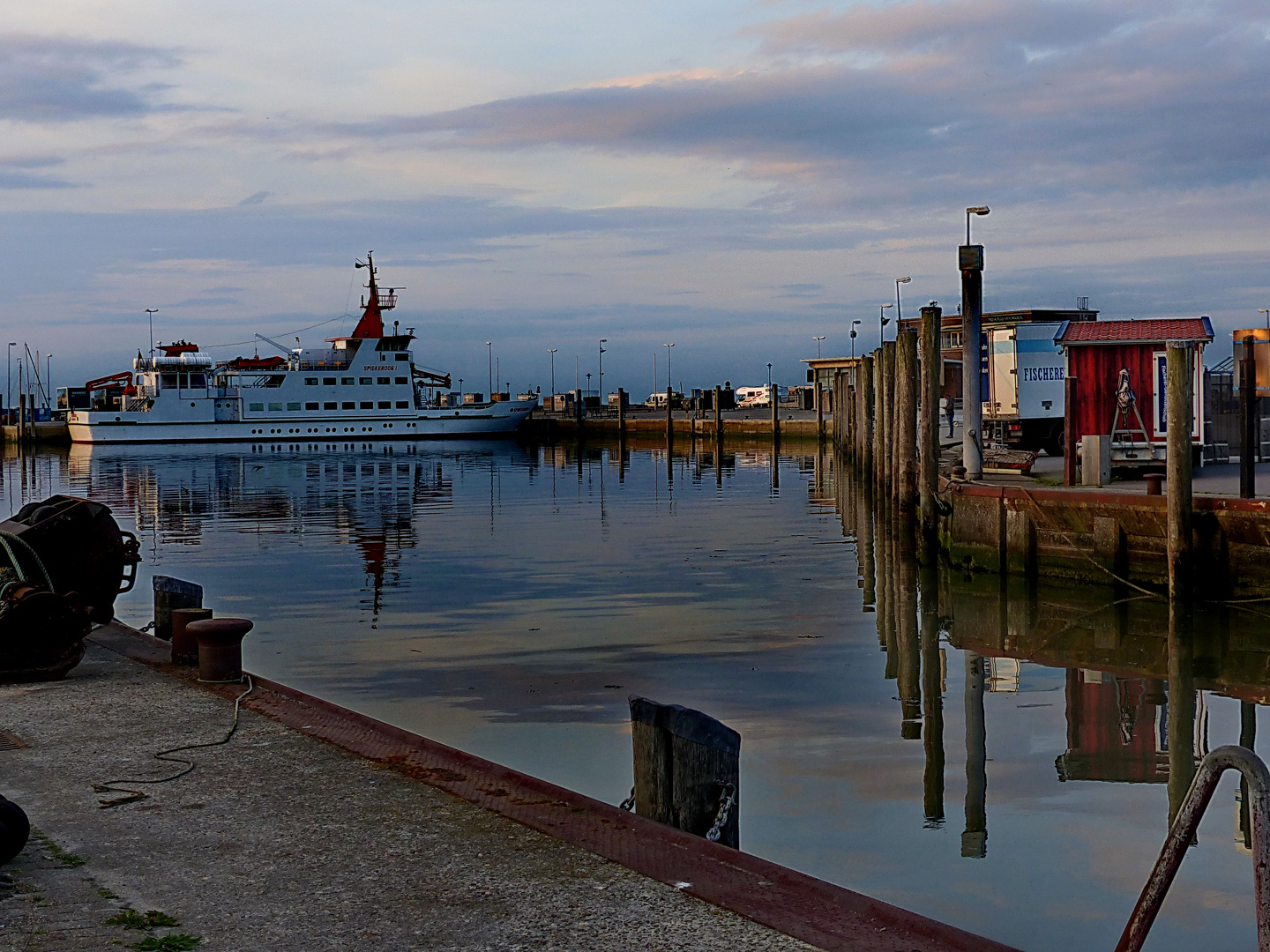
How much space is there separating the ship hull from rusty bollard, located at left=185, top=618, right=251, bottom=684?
62874mm

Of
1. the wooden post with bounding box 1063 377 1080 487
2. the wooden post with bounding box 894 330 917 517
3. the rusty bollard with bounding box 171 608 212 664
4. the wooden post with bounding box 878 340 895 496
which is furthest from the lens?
the wooden post with bounding box 878 340 895 496

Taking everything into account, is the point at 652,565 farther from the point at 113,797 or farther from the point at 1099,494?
the point at 113,797

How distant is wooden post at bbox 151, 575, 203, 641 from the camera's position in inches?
372

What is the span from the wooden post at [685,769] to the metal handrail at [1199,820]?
209 cm

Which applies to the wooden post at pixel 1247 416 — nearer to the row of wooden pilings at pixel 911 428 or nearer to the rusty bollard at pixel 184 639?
the row of wooden pilings at pixel 911 428

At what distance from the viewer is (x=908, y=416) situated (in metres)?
19.3

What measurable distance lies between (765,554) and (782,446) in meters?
40.9

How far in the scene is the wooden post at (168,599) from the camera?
945 cm

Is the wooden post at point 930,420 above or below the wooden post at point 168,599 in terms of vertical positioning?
above

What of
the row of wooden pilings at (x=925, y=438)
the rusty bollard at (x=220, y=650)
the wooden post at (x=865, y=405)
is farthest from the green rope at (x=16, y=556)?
the wooden post at (x=865, y=405)

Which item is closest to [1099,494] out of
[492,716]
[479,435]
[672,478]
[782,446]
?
[492,716]

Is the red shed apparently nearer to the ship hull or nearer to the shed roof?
the shed roof

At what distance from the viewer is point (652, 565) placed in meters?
18.4

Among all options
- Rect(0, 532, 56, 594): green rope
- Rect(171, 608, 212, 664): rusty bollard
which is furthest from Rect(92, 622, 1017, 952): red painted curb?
Rect(0, 532, 56, 594): green rope
